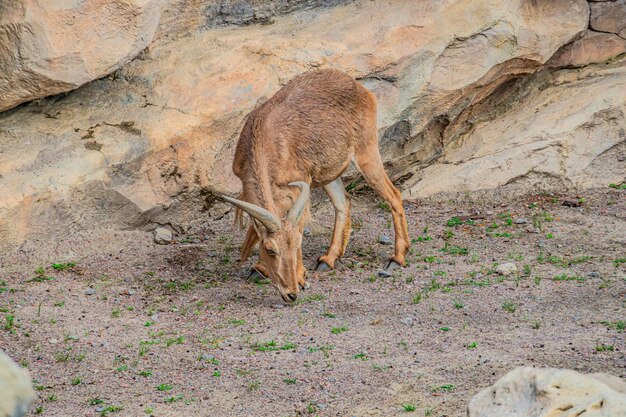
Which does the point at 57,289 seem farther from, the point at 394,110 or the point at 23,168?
the point at 394,110

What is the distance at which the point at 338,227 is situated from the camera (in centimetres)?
1042

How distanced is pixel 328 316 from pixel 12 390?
4.74m

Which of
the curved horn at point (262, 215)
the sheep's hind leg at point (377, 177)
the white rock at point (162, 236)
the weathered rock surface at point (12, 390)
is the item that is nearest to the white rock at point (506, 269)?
the sheep's hind leg at point (377, 177)

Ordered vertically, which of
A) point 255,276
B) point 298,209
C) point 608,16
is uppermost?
point 608,16

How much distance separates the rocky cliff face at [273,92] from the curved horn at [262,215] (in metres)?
2.10

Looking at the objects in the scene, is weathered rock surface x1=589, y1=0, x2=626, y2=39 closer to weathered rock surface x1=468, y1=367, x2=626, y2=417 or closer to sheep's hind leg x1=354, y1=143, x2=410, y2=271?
sheep's hind leg x1=354, y1=143, x2=410, y2=271

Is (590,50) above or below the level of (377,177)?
above

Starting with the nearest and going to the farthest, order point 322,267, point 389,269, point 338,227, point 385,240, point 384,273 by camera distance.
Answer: point 384,273, point 389,269, point 322,267, point 338,227, point 385,240

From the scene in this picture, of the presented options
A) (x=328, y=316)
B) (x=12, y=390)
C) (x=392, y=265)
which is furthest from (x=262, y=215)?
(x=12, y=390)

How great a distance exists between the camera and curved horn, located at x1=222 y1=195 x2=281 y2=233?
884 centimetres

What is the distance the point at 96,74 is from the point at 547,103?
5.62 m

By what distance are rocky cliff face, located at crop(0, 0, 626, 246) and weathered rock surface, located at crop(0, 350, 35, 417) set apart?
5.74 m

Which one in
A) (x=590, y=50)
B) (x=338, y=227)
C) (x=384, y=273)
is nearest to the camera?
(x=384, y=273)

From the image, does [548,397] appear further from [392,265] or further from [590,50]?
[590,50]
